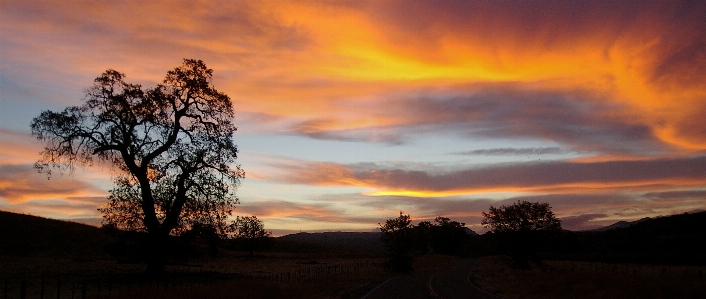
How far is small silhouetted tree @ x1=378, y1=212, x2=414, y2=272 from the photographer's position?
62219 millimetres

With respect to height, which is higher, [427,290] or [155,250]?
[155,250]

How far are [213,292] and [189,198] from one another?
12720 mm

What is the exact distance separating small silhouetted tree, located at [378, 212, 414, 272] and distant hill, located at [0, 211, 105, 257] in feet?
116

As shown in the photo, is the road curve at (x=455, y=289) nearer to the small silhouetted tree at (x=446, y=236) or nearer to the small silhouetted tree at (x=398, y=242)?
the small silhouetted tree at (x=398, y=242)

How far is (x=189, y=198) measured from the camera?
35.1 meters

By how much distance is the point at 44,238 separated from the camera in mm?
64438

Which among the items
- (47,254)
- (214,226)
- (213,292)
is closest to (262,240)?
(47,254)

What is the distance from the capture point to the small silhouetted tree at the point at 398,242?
6222cm

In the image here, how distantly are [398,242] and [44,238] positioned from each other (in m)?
44.0

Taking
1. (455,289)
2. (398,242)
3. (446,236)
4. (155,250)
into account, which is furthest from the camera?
(446,236)

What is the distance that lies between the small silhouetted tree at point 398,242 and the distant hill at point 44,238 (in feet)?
116

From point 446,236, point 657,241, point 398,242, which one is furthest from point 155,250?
point 446,236

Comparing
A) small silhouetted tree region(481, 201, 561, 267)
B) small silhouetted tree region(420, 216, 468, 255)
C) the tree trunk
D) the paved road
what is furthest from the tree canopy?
small silhouetted tree region(420, 216, 468, 255)

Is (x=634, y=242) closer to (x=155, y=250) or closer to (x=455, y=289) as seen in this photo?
(x=455, y=289)
